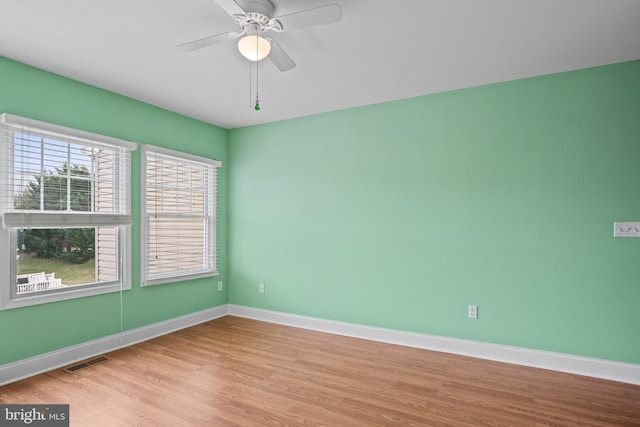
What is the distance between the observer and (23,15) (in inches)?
84.2

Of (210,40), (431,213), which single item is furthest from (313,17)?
(431,213)

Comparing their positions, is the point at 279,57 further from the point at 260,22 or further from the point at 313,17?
the point at 313,17

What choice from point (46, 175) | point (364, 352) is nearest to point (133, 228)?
point (46, 175)

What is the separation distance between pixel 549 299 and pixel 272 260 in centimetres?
297

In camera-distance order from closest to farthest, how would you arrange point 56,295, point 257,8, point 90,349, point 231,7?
point 231,7 < point 257,8 < point 56,295 < point 90,349

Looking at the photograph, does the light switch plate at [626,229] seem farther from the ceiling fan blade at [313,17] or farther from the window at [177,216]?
the window at [177,216]

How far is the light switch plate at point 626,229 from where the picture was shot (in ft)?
8.82

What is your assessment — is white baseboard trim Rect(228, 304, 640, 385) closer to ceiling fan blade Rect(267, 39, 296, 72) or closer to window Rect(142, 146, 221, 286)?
window Rect(142, 146, 221, 286)

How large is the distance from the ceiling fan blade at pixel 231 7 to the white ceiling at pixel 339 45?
0.82 feet

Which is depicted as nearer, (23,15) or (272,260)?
(23,15)

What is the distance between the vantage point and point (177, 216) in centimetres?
406

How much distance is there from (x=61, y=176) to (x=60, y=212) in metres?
0.32

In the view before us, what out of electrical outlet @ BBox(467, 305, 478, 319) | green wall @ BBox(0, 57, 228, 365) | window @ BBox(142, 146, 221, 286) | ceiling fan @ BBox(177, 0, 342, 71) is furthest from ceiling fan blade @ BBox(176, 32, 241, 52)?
electrical outlet @ BBox(467, 305, 478, 319)

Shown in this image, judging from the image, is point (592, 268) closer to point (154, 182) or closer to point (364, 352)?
point (364, 352)
